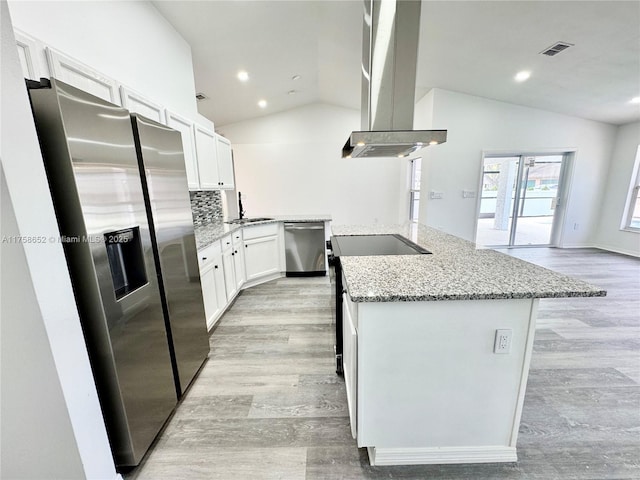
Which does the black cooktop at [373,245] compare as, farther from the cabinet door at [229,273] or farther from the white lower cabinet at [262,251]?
the white lower cabinet at [262,251]

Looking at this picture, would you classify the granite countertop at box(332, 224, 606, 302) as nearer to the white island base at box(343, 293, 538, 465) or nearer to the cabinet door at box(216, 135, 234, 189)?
the white island base at box(343, 293, 538, 465)

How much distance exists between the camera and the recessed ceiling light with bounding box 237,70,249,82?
11.5 ft

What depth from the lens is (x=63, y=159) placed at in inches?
37.7

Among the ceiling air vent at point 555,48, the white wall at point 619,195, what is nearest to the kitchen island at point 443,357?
the ceiling air vent at point 555,48

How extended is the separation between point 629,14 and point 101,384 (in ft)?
15.8

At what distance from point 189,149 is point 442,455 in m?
2.99

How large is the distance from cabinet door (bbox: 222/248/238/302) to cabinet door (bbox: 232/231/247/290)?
10 centimetres

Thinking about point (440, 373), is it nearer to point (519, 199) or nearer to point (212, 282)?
point (212, 282)

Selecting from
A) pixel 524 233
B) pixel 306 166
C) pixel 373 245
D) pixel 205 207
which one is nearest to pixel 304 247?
pixel 205 207

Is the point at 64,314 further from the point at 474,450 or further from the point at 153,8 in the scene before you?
the point at 153,8

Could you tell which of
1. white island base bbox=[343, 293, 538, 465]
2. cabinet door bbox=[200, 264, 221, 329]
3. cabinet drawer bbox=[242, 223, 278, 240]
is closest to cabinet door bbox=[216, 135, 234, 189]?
cabinet drawer bbox=[242, 223, 278, 240]

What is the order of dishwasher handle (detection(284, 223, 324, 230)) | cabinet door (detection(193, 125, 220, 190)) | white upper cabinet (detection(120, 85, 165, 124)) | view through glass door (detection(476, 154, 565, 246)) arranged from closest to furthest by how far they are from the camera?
white upper cabinet (detection(120, 85, 165, 124)) → cabinet door (detection(193, 125, 220, 190)) → dishwasher handle (detection(284, 223, 324, 230)) → view through glass door (detection(476, 154, 565, 246))

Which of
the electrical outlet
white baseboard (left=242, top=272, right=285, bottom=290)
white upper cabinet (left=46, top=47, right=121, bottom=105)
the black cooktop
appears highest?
white upper cabinet (left=46, top=47, right=121, bottom=105)

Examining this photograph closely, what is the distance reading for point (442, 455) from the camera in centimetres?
129
